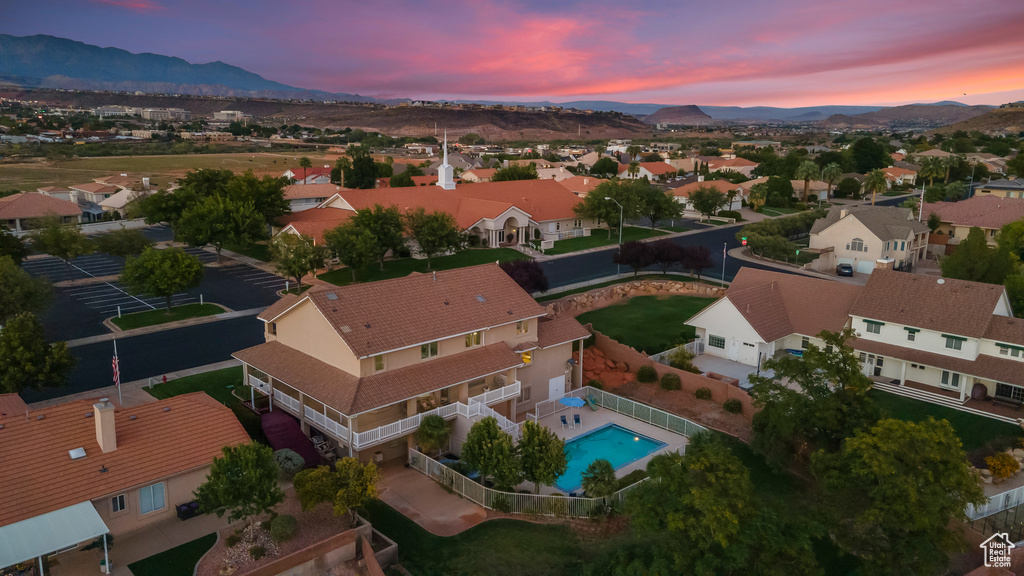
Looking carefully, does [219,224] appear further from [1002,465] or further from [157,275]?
[1002,465]

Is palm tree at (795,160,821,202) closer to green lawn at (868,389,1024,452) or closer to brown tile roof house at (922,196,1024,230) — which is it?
brown tile roof house at (922,196,1024,230)

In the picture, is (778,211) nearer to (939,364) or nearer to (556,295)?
(556,295)

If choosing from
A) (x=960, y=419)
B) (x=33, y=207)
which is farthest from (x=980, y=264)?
(x=33, y=207)

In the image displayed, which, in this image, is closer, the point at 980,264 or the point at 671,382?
the point at 671,382

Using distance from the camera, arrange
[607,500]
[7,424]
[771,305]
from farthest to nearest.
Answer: [771,305] < [607,500] < [7,424]

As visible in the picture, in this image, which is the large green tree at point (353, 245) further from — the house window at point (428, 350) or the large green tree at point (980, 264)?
the large green tree at point (980, 264)

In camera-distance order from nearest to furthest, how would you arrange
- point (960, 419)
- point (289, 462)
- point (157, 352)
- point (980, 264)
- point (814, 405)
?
point (289, 462)
point (814, 405)
point (960, 419)
point (157, 352)
point (980, 264)

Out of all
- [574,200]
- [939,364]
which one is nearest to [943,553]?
[939,364]

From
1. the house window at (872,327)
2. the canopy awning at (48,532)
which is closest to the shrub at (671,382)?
the house window at (872,327)
